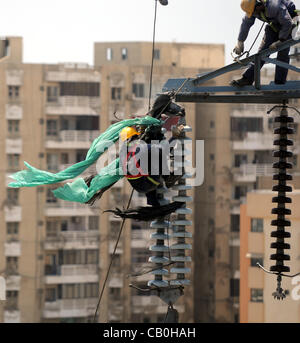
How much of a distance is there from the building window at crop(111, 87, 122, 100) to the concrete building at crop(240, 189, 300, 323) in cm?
761

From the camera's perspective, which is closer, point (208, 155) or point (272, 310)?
point (272, 310)

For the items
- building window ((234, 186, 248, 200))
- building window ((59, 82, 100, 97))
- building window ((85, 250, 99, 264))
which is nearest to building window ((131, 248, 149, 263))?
building window ((85, 250, 99, 264))

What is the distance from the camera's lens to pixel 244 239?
25906 millimetres

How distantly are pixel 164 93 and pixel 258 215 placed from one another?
58.2 ft

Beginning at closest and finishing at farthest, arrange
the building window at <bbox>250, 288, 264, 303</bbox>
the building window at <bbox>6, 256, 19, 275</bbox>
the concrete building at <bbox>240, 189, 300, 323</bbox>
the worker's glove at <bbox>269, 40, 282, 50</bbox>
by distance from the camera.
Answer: the worker's glove at <bbox>269, 40, 282, 50</bbox>
the concrete building at <bbox>240, 189, 300, 323</bbox>
the building window at <bbox>250, 288, 264, 303</bbox>
the building window at <bbox>6, 256, 19, 275</bbox>

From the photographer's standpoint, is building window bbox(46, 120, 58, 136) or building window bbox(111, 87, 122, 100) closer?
building window bbox(46, 120, 58, 136)

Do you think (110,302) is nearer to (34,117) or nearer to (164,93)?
(34,117)

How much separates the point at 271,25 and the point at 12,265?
1015 inches

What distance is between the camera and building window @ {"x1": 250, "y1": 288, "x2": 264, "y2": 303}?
78.9 ft

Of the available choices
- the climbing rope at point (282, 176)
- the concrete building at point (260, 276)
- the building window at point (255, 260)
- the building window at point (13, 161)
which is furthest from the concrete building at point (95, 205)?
the climbing rope at point (282, 176)

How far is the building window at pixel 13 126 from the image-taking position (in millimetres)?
31281

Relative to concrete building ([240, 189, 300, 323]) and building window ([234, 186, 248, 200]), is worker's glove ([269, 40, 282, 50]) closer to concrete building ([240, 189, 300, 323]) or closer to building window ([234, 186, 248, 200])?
concrete building ([240, 189, 300, 323])
